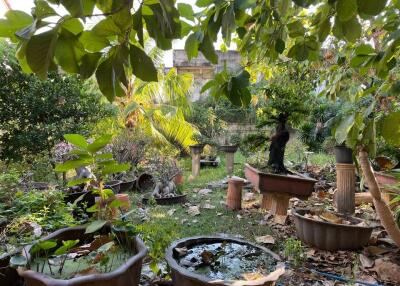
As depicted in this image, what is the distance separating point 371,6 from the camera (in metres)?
0.55

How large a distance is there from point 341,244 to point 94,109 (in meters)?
4.76

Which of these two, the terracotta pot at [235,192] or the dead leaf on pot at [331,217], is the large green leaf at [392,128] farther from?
the terracotta pot at [235,192]

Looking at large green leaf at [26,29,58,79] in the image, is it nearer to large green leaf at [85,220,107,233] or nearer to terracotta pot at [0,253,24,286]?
large green leaf at [85,220,107,233]

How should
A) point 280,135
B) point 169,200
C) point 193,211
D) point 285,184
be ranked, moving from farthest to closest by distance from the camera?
1. point 169,200
2. point 193,211
3. point 280,135
4. point 285,184

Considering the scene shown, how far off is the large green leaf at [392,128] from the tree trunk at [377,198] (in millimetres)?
1438

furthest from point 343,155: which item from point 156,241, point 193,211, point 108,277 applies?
point 108,277

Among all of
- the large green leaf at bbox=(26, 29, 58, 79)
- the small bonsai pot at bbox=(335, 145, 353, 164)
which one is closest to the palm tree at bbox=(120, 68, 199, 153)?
the small bonsai pot at bbox=(335, 145, 353, 164)

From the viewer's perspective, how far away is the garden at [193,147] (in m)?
0.52

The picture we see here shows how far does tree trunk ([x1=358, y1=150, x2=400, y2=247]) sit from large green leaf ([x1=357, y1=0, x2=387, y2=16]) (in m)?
1.78

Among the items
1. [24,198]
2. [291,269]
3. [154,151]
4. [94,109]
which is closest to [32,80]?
[94,109]

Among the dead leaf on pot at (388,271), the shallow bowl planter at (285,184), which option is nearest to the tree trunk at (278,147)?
the shallow bowl planter at (285,184)

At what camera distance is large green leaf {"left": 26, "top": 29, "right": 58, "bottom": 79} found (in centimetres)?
39

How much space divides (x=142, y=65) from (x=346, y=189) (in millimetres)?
3390

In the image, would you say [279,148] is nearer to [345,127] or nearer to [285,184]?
[285,184]
